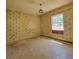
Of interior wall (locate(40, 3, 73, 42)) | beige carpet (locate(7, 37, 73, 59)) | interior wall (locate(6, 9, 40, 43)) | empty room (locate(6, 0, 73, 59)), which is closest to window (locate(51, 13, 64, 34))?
empty room (locate(6, 0, 73, 59))

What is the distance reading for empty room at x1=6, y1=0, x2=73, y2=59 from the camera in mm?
4648

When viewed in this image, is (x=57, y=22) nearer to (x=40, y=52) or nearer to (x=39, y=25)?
(x=39, y=25)

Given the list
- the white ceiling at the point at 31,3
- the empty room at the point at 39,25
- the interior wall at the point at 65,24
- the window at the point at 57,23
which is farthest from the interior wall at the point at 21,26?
the window at the point at 57,23

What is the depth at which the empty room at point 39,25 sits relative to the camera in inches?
183

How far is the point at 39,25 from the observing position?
9.55 m

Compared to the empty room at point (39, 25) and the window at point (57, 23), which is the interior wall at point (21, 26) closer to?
the empty room at point (39, 25)

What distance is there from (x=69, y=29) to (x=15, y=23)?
150 inches

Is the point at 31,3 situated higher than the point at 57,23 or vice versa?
the point at 31,3

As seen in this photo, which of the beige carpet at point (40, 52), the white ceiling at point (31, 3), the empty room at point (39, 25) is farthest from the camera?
the empty room at point (39, 25)

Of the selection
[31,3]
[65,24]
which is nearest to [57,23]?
[65,24]

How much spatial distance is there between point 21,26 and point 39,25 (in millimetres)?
2971

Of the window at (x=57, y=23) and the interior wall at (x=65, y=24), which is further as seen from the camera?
the window at (x=57, y=23)
